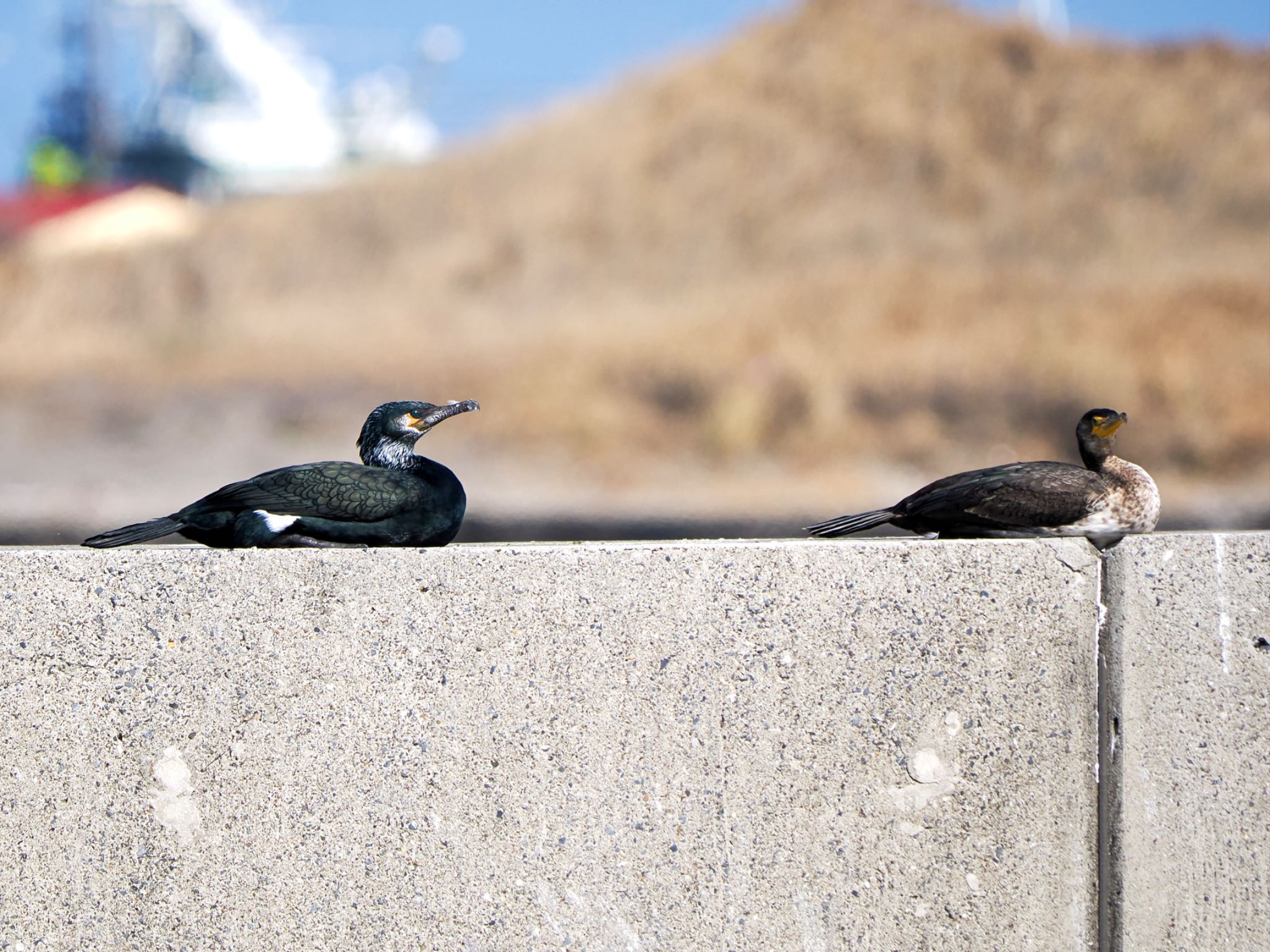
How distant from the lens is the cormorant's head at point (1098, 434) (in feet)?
11.9

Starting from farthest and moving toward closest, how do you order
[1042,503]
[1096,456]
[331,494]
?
1. [1096,456]
2. [1042,503]
3. [331,494]

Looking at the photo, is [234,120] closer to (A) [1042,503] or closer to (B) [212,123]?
(B) [212,123]

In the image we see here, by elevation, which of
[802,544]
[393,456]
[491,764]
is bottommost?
[491,764]

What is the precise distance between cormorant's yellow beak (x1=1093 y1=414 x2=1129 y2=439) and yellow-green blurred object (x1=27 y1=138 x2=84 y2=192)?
6048cm

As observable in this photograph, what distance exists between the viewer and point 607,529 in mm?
14195

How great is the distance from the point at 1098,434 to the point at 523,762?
6.35 ft

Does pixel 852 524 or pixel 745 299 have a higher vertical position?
pixel 745 299

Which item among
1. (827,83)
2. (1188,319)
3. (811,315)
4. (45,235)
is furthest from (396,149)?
(1188,319)

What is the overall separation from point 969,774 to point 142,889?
195cm

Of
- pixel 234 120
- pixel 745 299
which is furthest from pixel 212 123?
pixel 745 299

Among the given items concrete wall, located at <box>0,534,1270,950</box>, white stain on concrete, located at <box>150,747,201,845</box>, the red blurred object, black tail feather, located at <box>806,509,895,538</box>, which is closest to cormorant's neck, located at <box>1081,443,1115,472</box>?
black tail feather, located at <box>806,509,895,538</box>

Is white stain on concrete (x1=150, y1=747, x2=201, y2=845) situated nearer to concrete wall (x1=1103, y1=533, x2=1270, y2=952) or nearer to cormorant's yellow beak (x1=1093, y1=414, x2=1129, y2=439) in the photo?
concrete wall (x1=1103, y1=533, x2=1270, y2=952)

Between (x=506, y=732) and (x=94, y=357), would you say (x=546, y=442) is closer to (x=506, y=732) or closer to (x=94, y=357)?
(x=94, y=357)

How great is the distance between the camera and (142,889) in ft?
9.43
